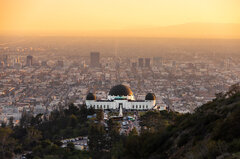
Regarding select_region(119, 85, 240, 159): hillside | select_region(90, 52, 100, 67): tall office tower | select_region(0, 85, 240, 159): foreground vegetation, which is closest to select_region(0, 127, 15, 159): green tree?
select_region(0, 85, 240, 159): foreground vegetation

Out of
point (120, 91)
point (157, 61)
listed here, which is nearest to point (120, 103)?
point (120, 91)

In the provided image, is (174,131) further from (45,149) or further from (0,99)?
(0,99)

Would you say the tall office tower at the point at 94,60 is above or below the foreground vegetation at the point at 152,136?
below

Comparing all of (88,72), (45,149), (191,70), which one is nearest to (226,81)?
(191,70)

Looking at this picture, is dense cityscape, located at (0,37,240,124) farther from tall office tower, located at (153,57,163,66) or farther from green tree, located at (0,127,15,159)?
green tree, located at (0,127,15,159)

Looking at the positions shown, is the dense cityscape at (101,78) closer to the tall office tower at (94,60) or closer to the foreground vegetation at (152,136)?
the tall office tower at (94,60)

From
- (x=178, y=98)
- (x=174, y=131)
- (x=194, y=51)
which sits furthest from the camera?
(x=194, y=51)

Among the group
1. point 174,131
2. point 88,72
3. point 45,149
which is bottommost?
point 88,72

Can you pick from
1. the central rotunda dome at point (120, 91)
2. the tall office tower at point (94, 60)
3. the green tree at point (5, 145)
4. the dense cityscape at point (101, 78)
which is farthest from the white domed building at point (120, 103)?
the tall office tower at point (94, 60)

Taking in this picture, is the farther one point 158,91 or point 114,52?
point 114,52
